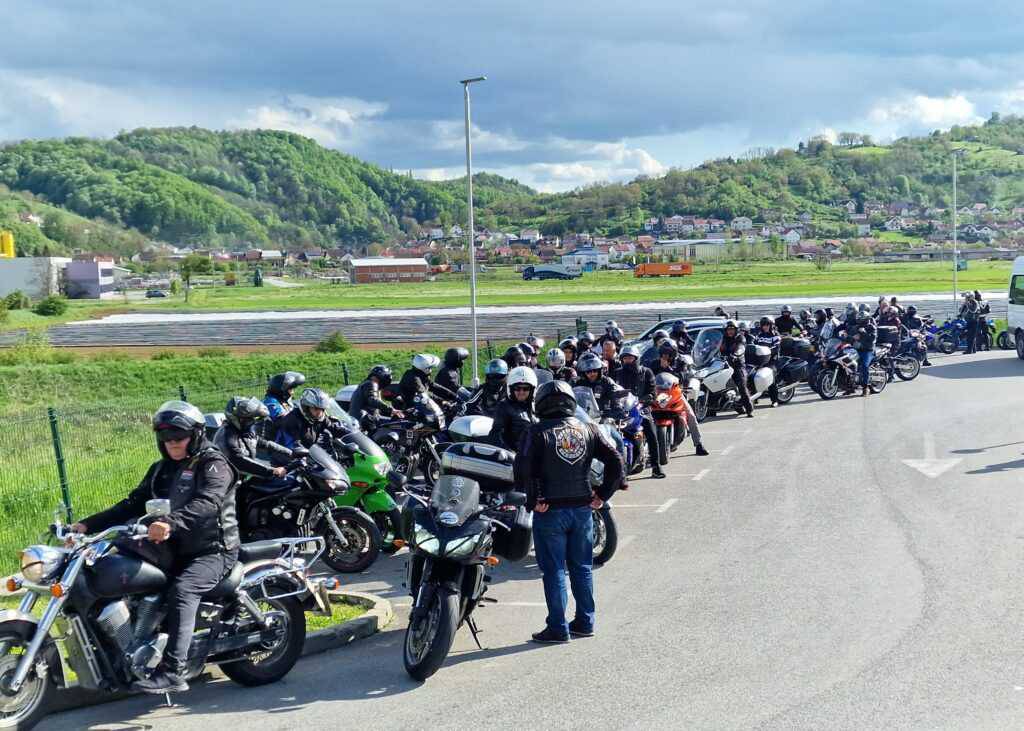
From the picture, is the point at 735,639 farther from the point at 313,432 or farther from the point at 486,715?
the point at 313,432

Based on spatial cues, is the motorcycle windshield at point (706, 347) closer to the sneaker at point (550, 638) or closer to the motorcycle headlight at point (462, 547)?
the sneaker at point (550, 638)

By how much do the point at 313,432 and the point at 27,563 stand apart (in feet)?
15.4

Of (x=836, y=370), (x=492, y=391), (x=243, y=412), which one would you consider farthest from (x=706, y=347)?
(x=243, y=412)

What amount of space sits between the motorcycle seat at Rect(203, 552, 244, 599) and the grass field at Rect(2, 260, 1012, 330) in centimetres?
6286

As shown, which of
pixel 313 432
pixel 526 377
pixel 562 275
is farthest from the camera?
pixel 562 275

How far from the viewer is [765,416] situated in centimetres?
1991

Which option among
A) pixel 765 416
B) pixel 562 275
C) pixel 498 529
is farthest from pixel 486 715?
pixel 562 275

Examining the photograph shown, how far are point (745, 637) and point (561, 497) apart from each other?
153cm

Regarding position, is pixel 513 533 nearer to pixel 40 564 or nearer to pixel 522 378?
pixel 522 378

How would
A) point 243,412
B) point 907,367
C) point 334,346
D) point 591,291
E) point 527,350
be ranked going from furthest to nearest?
1. point 591,291
2. point 334,346
3. point 907,367
4. point 527,350
5. point 243,412

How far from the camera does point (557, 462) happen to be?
705cm

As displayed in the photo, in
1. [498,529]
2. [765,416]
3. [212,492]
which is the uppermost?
[212,492]

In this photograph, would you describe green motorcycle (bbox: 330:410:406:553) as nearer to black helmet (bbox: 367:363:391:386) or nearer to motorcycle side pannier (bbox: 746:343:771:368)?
black helmet (bbox: 367:363:391:386)

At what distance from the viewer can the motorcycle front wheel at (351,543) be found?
9.41 metres
